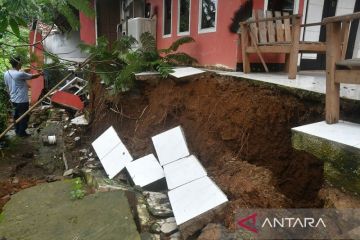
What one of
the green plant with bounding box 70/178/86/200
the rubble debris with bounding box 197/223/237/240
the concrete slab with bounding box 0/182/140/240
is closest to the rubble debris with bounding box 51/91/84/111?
the green plant with bounding box 70/178/86/200

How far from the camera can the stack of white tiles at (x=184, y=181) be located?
8.87 ft

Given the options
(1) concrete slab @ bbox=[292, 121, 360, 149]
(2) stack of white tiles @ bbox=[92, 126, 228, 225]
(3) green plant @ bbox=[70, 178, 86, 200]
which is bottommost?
(3) green plant @ bbox=[70, 178, 86, 200]

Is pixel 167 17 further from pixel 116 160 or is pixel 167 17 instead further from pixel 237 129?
pixel 237 129

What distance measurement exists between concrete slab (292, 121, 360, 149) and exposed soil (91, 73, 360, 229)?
370 mm

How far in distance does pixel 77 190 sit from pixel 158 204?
1325mm

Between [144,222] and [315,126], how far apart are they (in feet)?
6.51

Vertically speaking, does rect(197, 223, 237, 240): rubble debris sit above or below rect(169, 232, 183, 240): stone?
above

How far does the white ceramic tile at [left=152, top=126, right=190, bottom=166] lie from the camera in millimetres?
3850

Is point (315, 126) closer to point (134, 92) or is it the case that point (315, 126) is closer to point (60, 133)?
point (134, 92)

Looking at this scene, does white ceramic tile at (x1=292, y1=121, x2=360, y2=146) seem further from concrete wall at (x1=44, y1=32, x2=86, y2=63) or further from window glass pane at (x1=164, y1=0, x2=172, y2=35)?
concrete wall at (x1=44, y1=32, x2=86, y2=63)

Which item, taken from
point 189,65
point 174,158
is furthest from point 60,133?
point 174,158

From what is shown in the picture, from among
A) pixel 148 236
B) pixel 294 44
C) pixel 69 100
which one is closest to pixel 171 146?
pixel 148 236

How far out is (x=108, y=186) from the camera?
3.90 m

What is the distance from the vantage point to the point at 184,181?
3289mm
